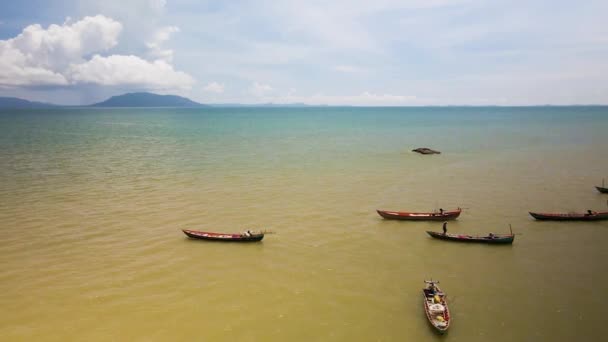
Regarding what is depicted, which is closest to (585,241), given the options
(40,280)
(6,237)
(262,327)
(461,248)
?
(461,248)

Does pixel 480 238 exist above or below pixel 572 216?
below

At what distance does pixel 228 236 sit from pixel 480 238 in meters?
22.2

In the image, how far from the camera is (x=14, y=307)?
76.0 feet

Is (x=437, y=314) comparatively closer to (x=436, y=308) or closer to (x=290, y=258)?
(x=436, y=308)

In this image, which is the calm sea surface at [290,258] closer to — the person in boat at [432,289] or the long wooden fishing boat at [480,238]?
the long wooden fishing boat at [480,238]

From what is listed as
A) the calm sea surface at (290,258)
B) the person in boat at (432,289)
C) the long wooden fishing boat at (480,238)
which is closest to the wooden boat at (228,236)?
the calm sea surface at (290,258)

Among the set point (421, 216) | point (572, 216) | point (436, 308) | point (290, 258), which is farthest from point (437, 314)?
point (572, 216)

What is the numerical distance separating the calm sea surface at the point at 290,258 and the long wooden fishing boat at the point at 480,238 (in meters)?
0.70

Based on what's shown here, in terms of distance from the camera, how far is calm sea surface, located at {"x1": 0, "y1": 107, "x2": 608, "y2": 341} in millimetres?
21656

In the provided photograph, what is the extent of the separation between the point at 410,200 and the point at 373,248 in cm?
1566

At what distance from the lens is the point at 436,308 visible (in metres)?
21.7

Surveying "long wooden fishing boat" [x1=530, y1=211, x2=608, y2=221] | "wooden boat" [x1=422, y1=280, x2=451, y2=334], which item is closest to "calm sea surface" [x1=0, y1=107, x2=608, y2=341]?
"wooden boat" [x1=422, y1=280, x2=451, y2=334]

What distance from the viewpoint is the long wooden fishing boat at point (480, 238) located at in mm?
31875

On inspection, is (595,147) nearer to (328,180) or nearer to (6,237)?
(328,180)
